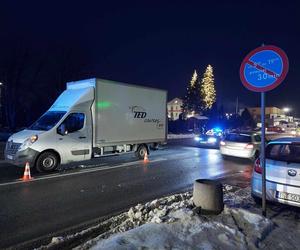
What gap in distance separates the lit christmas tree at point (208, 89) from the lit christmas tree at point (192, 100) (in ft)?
5.02

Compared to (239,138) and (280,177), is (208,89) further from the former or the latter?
(280,177)

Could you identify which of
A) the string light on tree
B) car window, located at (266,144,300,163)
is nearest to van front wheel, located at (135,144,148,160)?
car window, located at (266,144,300,163)

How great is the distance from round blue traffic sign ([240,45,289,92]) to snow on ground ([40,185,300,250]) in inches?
86.8

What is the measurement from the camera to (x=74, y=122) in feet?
36.4

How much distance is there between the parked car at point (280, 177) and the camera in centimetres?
519

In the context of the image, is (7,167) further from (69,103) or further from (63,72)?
(63,72)

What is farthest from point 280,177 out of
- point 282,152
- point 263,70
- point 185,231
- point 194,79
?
point 194,79

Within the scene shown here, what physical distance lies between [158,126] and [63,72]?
28642mm

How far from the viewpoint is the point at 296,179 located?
5172 mm

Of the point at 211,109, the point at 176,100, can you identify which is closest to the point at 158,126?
the point at 211,109

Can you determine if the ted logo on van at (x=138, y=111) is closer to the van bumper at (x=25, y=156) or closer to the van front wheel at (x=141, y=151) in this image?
the van front wheel at (x=141, y=151)

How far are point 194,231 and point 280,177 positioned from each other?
7.10 feet

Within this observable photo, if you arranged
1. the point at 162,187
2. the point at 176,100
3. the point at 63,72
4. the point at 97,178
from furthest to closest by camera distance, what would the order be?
the point at 176,100 < the point at 63,72 < the point at 97,178 < the point at 162,187

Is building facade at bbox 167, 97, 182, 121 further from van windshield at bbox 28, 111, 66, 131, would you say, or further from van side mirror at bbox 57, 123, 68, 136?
van side mirror at bbox 57, 123, 68, 136
